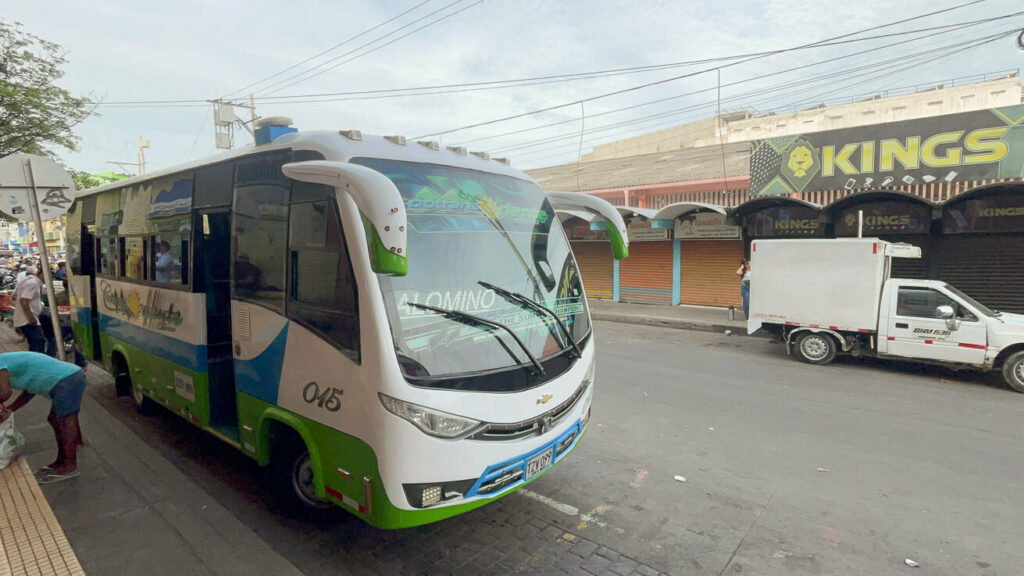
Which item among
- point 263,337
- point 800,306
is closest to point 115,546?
point 263,337

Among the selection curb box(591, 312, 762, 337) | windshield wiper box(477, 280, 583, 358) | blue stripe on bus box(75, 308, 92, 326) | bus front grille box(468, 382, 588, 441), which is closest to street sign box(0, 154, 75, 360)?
blue stripe on bus box(75, 308, 92, 326)

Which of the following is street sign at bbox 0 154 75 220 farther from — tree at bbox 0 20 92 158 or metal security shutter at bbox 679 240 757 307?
metal security shutter at bbox 679 240 757 307

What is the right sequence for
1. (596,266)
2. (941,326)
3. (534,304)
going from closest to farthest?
1. (534,304)
2. (941,326)
3. (596,266)

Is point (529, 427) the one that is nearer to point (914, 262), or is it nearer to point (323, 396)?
point (323, 396)

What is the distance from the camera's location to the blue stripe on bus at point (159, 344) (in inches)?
185

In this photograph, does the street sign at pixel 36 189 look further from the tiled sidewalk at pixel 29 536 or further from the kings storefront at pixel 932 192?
the kings storefront at pixel 932 192

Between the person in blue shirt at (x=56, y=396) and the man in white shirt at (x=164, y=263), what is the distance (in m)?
1.09

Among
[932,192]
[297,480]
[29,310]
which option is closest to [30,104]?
[29,310]

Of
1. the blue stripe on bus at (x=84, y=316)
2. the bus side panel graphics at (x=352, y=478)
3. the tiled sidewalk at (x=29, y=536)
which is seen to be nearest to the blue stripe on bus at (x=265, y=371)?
the bus side panel graphics at (x=352, y=478)

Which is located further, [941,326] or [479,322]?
[941,326]

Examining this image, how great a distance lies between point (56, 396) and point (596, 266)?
54.6 feet

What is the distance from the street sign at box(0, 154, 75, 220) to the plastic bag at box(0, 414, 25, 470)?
230 centimetres

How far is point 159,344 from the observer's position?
5.36 metres

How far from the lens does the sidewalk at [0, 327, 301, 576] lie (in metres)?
3.49
